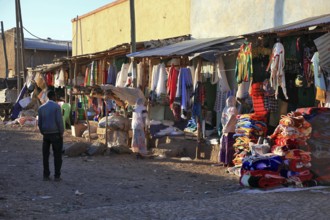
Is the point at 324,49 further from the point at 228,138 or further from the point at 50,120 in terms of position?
the point at 50,120

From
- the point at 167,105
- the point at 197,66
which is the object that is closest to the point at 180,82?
the point at 197,66

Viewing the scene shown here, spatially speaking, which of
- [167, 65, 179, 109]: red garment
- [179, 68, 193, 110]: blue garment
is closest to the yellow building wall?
[167, 65, 179, 109]: red garment

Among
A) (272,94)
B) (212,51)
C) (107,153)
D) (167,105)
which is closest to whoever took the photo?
(272,94)

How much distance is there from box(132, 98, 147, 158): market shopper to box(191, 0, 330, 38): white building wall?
10.8 ft

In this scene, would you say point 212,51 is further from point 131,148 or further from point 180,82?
point 131,148

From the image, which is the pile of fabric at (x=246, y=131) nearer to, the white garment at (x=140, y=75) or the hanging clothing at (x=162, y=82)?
the hanging clothing at (x=162, y=82)

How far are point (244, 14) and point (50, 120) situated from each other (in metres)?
6.57

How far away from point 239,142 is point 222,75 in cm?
248

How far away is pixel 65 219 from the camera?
6781 mm

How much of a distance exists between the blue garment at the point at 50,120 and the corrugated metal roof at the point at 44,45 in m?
27.2

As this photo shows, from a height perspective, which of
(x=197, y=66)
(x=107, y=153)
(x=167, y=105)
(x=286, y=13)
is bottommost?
(x=107, y=153)

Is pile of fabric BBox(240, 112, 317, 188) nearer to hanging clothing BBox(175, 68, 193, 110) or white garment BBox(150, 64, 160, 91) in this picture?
hanging clothing BBox(175, 68, 193, 110)

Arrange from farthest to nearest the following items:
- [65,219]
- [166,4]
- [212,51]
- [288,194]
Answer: [166,4]
[212,51]
[288,194]
[65,219]

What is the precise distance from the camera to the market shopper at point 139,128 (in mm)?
13602
